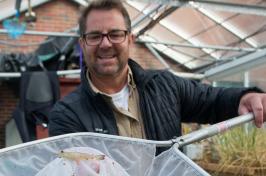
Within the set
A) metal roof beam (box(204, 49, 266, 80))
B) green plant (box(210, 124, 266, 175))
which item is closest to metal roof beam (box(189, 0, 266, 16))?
metal roof beam (box(204, 49, 266, 80))

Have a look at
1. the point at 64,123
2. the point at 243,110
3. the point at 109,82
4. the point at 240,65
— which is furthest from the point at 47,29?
the point at 243,110

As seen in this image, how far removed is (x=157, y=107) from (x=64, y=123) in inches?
12.0

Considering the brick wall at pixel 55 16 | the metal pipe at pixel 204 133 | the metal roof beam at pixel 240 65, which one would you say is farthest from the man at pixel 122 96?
the brick wall at pixel 55 16

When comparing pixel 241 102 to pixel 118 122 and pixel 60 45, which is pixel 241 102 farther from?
pixel 60 45

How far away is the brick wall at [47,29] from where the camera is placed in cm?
729

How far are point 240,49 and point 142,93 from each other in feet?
16.3

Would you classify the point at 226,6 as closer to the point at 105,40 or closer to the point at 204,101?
the point at 204,101

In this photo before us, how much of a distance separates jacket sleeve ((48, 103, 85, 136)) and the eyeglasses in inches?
8.7

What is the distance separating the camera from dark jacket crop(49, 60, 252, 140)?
1424 millimetres

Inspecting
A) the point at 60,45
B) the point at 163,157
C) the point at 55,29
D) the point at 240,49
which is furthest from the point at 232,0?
the point at 55,29

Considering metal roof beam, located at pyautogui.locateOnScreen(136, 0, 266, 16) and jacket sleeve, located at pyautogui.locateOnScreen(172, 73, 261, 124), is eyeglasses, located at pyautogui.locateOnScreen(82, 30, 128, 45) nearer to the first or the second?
jacket sleeve, located at pyautogui.locateOnScreen(172, 73, 261, 124)

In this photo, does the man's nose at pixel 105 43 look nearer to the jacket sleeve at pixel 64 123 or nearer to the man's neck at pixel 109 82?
the man's neck at pixel 109 82

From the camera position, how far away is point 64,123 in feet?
4.61

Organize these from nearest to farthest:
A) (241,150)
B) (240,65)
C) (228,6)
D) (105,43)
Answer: (105,43) → (241,150) → (228,6) → (240,65)
